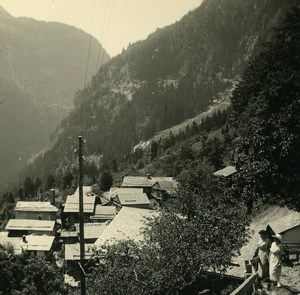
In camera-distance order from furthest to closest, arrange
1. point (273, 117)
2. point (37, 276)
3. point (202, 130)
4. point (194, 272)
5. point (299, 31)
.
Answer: point (202, 130) < point (299, 31) < point (37, 276) < point (273, 117) < point (194, 272)

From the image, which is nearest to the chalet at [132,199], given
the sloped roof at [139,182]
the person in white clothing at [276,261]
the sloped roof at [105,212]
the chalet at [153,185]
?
the sloped roof at [105,212]

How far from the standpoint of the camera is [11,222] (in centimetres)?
6550

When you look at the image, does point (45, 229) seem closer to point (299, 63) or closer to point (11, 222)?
point (11, 222)

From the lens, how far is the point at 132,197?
72.1 meters

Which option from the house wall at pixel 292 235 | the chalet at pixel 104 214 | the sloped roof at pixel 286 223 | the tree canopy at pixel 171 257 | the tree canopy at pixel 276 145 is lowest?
the chalet at pixel 104 214

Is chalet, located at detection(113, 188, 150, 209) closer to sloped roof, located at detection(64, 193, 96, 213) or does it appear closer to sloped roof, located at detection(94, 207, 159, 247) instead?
sloped roof, located at detection(64, 193, 96, 213)

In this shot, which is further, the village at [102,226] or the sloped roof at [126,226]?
the sloped roof at [126,226]

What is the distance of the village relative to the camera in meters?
34.9

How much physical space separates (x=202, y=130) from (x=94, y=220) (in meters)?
76.3

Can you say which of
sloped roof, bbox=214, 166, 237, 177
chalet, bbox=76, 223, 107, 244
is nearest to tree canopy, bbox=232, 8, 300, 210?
chalet, bbox=76, 223, 107, 244

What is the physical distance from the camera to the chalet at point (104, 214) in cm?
6738

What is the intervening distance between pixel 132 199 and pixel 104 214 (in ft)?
18.9

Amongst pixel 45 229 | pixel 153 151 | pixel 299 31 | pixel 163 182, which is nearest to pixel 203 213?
pixel 299 31

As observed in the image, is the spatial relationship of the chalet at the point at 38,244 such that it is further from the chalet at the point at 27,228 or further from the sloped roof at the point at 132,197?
the sloped roof at the point at 132,197
